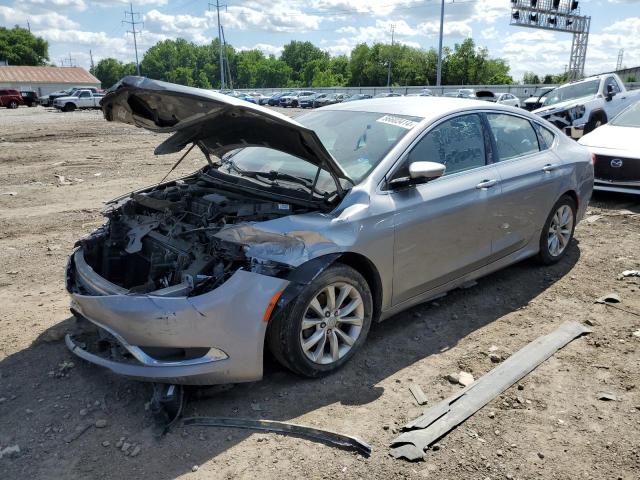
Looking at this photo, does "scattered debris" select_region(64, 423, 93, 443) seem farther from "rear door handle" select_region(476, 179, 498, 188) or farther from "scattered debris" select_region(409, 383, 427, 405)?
"rear door handle" select_region(476, 179, 498, 188)

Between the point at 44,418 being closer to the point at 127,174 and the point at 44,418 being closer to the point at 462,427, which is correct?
the point at 462,427

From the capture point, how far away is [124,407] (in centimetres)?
318

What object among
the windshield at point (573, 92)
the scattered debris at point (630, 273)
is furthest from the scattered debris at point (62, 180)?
the windshield at point (573, 92)

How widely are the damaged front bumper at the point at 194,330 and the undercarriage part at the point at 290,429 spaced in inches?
8.8

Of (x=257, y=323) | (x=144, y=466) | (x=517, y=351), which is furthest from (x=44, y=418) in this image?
(x=517, y=351)

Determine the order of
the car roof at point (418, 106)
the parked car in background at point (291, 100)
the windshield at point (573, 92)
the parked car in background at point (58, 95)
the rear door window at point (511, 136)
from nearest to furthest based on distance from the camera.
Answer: the car roof at point (418, 106), the rear door window at point (511, 136), the windshield at point (573, 92), the parked car in background at point (58, 95), the parked car in background at point (291, 100)

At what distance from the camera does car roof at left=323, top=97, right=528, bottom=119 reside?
4.19 m

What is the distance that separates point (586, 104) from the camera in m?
13.0

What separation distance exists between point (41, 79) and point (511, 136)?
90650mm

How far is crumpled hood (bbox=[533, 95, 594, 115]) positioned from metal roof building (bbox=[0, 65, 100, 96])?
253 feet

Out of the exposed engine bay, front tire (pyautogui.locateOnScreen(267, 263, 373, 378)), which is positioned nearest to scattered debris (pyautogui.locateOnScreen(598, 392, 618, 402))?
front tire (pyautogui.locateOnScreen(267, 263, 373, 378))

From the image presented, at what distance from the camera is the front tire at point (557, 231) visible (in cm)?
519

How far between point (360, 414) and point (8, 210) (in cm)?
696

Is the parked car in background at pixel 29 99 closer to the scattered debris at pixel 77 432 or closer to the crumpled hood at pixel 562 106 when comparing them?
the crumpled hood at pixel 562 106
